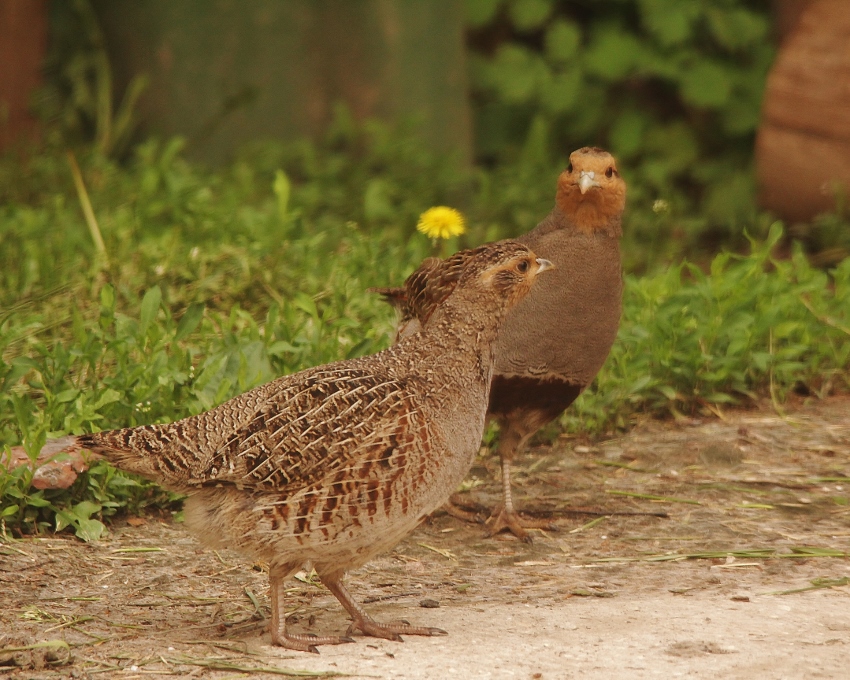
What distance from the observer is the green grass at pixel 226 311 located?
14.9 feet

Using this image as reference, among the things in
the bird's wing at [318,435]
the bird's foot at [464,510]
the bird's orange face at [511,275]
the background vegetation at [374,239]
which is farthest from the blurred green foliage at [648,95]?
the bird's wing at [318,435]

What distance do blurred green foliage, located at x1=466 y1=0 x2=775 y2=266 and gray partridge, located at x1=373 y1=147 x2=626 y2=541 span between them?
12.0 ft

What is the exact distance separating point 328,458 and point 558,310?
1.40 metres

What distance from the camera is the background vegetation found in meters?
4.77

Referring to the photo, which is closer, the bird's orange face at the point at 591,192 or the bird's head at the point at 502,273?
the bird's head at the point at 502,273

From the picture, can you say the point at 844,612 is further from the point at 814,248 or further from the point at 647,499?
the point at 814,248

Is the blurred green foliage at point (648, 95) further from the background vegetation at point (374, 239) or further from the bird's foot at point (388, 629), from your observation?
the bird's foot at point (388, 629)

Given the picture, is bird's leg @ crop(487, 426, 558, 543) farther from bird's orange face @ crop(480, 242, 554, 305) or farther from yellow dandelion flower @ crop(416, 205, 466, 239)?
yellow dandelion flower @ crop(416, 205, 466, 239)

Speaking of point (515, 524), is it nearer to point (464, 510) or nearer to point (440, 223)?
point (464, 510)

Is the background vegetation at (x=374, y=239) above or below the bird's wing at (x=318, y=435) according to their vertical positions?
above

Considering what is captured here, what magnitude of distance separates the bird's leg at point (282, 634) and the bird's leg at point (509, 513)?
117cm

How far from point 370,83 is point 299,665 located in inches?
228

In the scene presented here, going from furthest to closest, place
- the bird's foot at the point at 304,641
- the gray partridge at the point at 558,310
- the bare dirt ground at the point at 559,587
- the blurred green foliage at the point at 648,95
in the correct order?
the blurred green foliage at the point at 648,95 < the gray partridge at the point at 558,310 < the bird's foot at the point at 304,641 < the bare dirt ground at the point at 559,587

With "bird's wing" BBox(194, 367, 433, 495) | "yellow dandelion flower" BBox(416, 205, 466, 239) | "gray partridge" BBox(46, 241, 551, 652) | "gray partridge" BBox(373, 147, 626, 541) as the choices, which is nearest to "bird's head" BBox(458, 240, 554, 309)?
"gray partridge" BBox(46, 241, 551, 652)
